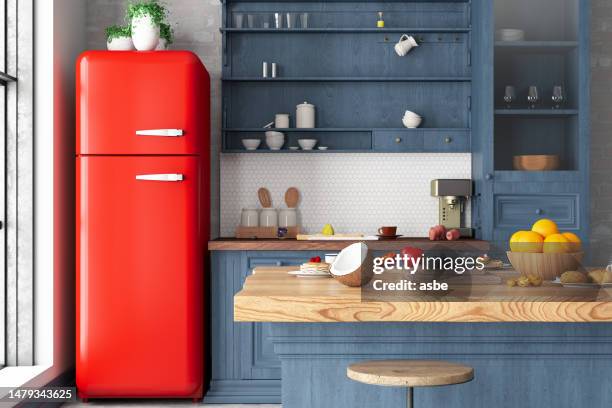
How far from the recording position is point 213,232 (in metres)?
5.42

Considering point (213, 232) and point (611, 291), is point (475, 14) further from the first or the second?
point (611, 291)

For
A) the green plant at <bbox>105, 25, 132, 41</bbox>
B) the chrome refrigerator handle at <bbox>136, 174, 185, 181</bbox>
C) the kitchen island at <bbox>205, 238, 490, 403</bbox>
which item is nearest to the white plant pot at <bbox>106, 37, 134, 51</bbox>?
the green plant at <bbox>105, 25, 132, 41</bbox>

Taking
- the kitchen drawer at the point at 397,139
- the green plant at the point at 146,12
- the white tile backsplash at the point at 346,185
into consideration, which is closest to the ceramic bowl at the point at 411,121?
the kitchen drawer at the point at 397,139

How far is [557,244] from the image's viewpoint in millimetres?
2596

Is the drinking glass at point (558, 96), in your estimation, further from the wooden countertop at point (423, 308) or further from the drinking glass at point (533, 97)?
the wooden countertop at point (423, 308)

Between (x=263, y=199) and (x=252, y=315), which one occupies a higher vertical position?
(x=263, y=199)

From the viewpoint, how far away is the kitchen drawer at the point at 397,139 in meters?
5.30

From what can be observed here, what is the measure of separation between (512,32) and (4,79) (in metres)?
3.12

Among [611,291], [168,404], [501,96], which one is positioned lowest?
[168,404]

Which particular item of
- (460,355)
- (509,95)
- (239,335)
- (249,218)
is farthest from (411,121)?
(460,355)

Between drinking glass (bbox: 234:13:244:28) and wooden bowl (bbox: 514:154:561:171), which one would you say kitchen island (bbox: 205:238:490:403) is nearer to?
wooden bowl (bbox: 514:154:561:171)

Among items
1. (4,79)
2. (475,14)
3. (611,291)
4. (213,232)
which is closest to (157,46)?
(4,79)

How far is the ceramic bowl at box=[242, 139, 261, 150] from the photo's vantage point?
17.1 feet

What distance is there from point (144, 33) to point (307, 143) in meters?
1.30
